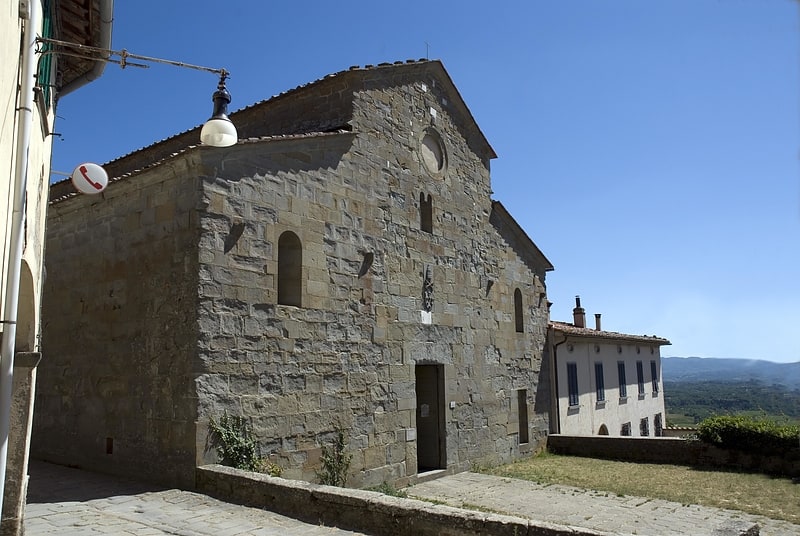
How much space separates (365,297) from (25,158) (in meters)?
6.91

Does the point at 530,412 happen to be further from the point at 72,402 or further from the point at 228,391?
the point at 72,402

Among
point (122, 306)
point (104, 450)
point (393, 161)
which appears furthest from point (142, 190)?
point (393, 161)

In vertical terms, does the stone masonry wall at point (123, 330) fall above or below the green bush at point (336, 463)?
above

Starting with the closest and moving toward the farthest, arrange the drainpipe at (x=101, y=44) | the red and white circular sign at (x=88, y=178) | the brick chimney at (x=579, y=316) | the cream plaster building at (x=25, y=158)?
the cream plaster building at (x=25, y=158), the red and white circular sign at (x=88, y=178), the drainpipe at (x=101, y=44), the brick chimney at (x=579, y=316)

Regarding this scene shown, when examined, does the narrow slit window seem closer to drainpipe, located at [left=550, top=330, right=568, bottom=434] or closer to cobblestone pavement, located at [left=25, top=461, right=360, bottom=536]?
drainpipe, located at [left=550, top=330, right=568, bottom=434]

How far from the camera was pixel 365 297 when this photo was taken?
11.0 meters

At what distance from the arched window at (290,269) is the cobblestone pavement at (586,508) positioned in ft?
13.1

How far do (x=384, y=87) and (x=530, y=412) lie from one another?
8.79m

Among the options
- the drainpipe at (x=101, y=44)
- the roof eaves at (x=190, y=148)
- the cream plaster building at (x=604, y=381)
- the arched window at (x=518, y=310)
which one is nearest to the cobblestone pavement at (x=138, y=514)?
the roof eaves at (x=190, y=148)

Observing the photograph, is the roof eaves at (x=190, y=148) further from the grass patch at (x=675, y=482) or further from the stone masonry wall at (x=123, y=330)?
the grass patch at (x=675, y=482)

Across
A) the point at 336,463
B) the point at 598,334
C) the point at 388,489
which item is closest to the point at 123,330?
the point at 336,463

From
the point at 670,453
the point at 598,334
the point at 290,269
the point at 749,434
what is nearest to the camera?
the point at 290,269

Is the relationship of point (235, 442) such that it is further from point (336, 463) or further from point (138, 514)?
point (336, 463)

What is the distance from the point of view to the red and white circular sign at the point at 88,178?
6.13m
